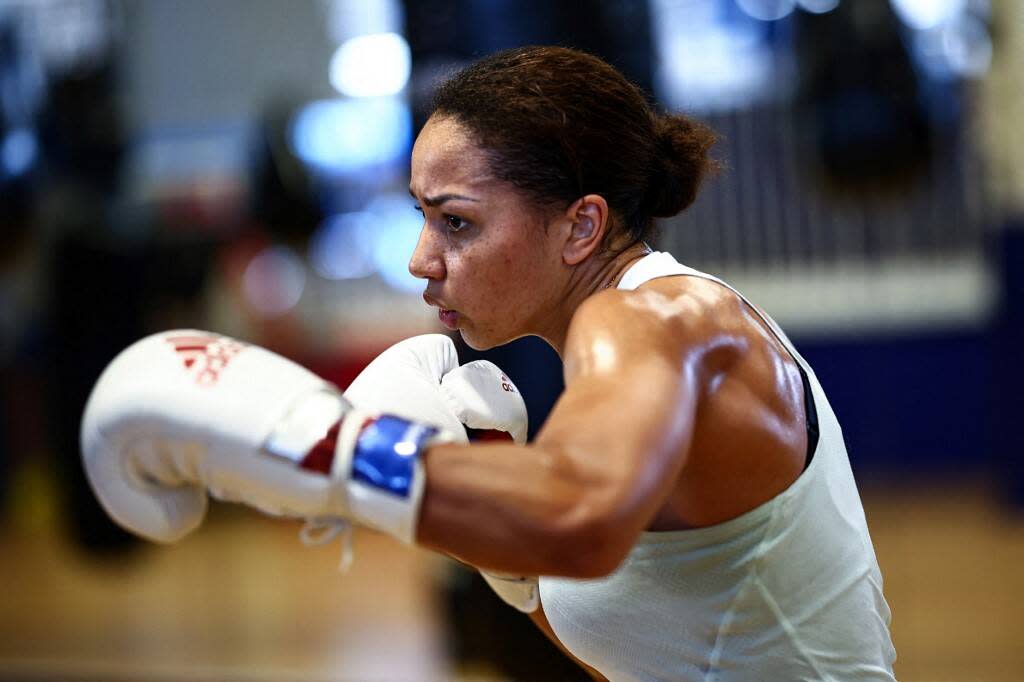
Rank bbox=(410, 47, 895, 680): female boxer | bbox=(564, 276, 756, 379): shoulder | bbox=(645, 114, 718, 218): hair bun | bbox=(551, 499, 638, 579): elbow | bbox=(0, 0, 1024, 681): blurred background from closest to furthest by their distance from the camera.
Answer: bbox=(551, 499, 638, 579): elbow < bbox=(564, 276, 756, 379): shoulder < bbox=(410, 47, 895, 680): female boxer < bbox=(645, 114, 718, 218): hair bun < bbox=(0, 0, 1024, 681): blurred background

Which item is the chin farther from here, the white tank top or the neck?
the white tank top

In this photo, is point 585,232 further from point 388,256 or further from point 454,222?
point 388,256

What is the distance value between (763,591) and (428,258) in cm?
58

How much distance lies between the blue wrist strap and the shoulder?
6.9 inches

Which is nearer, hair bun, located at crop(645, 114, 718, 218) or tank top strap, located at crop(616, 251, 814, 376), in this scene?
tank top strap, located at crop(616, 251, 814, 376)

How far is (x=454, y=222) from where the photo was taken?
1.45m

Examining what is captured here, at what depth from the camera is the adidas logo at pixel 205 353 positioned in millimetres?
1203

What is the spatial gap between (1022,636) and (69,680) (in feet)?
11.6

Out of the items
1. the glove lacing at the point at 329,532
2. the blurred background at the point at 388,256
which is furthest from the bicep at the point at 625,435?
the blurred background at the point at 388,256

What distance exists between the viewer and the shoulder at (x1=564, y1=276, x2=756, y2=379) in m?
1.14

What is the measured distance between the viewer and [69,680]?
4.32 m

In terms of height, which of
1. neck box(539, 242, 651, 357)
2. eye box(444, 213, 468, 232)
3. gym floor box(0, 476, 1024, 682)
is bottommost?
gym floor box(0, 476, 1024, 682)

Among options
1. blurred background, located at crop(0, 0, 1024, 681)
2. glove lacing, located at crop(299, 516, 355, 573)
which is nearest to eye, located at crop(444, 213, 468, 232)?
glove lacing, located at crop(299, 516, 355, 573)

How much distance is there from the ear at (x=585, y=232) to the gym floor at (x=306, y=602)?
132cm
